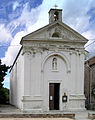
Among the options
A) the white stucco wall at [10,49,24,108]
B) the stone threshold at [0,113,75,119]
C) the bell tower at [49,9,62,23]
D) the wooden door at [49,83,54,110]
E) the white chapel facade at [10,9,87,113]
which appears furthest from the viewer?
the bell tower at [49,9,62,23]

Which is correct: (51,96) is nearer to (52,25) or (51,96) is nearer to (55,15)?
(52,25)

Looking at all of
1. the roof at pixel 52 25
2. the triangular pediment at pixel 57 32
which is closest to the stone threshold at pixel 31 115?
the roof at pixel 52 25

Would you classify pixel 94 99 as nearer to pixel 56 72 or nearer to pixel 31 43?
pixel 56 72

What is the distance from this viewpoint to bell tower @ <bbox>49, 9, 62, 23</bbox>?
86.4 feet

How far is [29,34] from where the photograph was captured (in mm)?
24625

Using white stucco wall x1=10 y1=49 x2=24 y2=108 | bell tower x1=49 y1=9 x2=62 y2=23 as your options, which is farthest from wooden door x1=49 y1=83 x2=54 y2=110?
bell tower x1=49 y1=9 x2=62 y2=23

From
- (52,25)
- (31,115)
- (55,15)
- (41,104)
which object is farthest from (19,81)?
(31,115)

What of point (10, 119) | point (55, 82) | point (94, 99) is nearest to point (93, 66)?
point (94, 99)

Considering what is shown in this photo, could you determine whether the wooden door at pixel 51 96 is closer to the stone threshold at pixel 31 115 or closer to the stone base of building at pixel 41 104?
the stone base of building at pixel 41 104

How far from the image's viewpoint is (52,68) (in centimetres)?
2530

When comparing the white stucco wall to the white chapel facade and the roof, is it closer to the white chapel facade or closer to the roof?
the white chapel facade

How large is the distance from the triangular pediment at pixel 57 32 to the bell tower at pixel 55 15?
3.87 feet

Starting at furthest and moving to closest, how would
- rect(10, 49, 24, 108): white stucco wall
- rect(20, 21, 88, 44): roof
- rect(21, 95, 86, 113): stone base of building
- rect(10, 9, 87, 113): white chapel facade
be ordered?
rect(10, 49, 24, 108): white stucco wall, rect(20, 21, 88, 44): roof, rect(10, 9, 87, 113): white chapel facade, rect(21, 95, 86, 113): stone base of building

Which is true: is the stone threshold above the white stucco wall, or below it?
below
